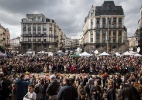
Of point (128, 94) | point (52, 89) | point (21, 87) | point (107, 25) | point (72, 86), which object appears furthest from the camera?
point (107, 25)

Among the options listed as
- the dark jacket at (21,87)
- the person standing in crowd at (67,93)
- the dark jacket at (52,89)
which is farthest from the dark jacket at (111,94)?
the dark jacket at (21,87)

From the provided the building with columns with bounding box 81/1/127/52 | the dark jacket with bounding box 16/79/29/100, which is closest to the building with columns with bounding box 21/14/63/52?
the building with columns with bounding box 81/1/127/52

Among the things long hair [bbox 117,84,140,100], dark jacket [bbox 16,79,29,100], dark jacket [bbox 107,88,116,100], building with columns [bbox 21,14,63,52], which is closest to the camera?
long hair [bbox 117,84,140,100]

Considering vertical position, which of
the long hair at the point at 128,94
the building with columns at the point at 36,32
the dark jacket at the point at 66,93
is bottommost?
the dark jacket at the point at 66,93

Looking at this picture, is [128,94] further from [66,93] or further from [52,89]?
[52,89]

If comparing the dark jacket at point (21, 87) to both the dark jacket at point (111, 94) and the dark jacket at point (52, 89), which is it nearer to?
the dark jacket at point (52, 89)

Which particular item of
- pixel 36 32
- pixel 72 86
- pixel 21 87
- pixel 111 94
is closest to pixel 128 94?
pixel 72 86

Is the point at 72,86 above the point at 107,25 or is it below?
below

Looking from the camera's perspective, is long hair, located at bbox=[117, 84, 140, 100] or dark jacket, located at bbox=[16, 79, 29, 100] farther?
dark jacket, located at bbox=[16, 79, 29, 100]

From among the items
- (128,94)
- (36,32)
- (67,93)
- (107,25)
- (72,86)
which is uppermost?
(107,25)

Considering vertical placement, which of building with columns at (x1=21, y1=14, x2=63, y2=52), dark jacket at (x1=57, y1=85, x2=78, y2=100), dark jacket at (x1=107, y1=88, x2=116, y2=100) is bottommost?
dark jacket at (x1=107, y1=88, x2=116, y2=100)

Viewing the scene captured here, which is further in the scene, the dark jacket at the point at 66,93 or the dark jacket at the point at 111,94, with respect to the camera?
the dark jacket at the point at 111,94

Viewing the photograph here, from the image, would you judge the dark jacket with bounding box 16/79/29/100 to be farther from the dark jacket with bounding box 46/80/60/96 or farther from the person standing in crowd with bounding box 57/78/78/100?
the person standing in crowd with bounding box 57/78/78/100

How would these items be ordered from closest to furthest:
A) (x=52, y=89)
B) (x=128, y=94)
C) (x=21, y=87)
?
(x=128, y=94) → (x=52, y=89) → (x=21, y=87)
